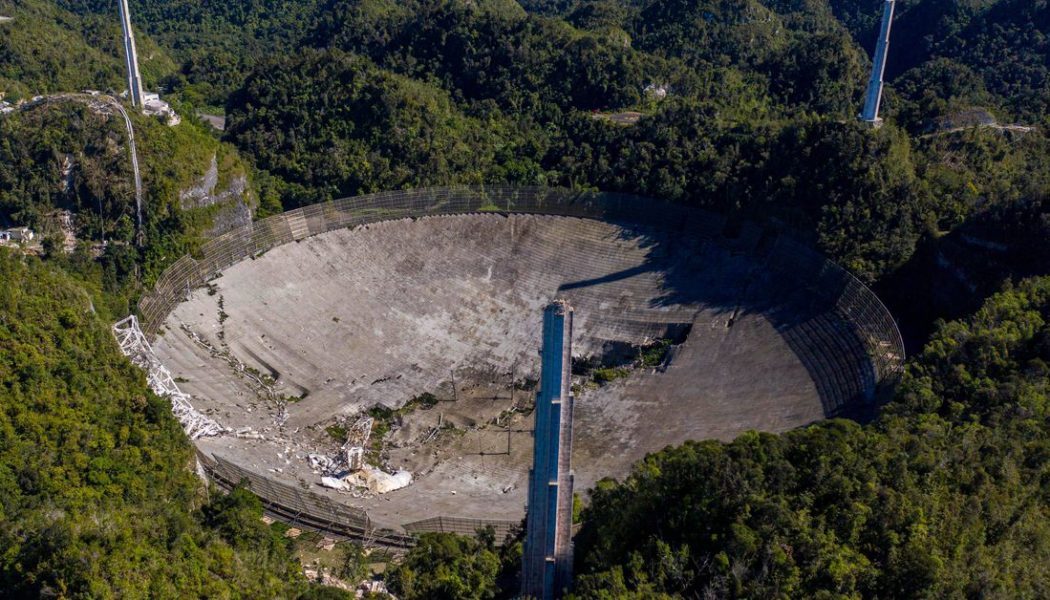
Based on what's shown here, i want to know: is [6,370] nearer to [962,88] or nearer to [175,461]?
[175,461]

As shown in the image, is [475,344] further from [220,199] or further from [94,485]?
[94,485]

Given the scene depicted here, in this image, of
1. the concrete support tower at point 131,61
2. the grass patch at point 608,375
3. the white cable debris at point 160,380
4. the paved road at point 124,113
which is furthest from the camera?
the concrete support tower at point 131,61

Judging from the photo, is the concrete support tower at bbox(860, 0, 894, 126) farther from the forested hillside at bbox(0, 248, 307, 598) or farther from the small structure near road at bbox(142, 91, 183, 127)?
the forested hillside at bbox(0, 248, 307, 598)

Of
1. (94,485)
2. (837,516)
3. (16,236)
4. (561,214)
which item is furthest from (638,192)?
(94,485)

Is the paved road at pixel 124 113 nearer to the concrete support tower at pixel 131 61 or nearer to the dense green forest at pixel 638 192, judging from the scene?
the dense green forest at pixel 638 192

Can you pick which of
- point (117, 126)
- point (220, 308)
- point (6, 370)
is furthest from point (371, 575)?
point (117, 126)

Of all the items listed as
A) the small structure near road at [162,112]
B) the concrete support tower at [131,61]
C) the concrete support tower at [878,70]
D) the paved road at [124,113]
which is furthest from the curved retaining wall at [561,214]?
the concrete support tower at [131,61]
